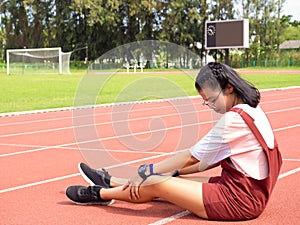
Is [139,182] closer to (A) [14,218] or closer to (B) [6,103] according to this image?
(A) [14,218]

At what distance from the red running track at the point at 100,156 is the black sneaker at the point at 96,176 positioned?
0.21 metres

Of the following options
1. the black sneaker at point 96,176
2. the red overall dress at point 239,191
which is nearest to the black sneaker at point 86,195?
the black sneaker at point 96,176

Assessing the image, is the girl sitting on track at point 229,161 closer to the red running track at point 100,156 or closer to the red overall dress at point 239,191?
the red overall dress at point 239,191

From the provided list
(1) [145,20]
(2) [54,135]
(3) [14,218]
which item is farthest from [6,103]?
(1) [145,20]

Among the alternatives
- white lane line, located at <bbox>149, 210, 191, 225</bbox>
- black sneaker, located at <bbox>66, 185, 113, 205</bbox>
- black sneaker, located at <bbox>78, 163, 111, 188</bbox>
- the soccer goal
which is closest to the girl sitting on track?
white lane line, located at <bbox>149, 210, 191, 225</bbox>

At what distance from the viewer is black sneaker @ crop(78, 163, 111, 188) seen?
5418 mm

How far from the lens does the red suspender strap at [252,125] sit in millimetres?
4622

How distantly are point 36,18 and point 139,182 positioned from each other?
71.5 meters

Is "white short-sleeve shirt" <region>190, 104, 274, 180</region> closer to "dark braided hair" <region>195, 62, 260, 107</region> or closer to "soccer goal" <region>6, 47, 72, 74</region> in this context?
"dark braided hair" <region>195, 62, 260, 107</region>

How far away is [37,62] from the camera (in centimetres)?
5378

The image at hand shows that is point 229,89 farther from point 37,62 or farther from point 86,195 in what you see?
point 37,62

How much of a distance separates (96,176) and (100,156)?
1461 mm

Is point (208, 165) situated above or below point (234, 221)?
above

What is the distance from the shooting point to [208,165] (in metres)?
4.97
